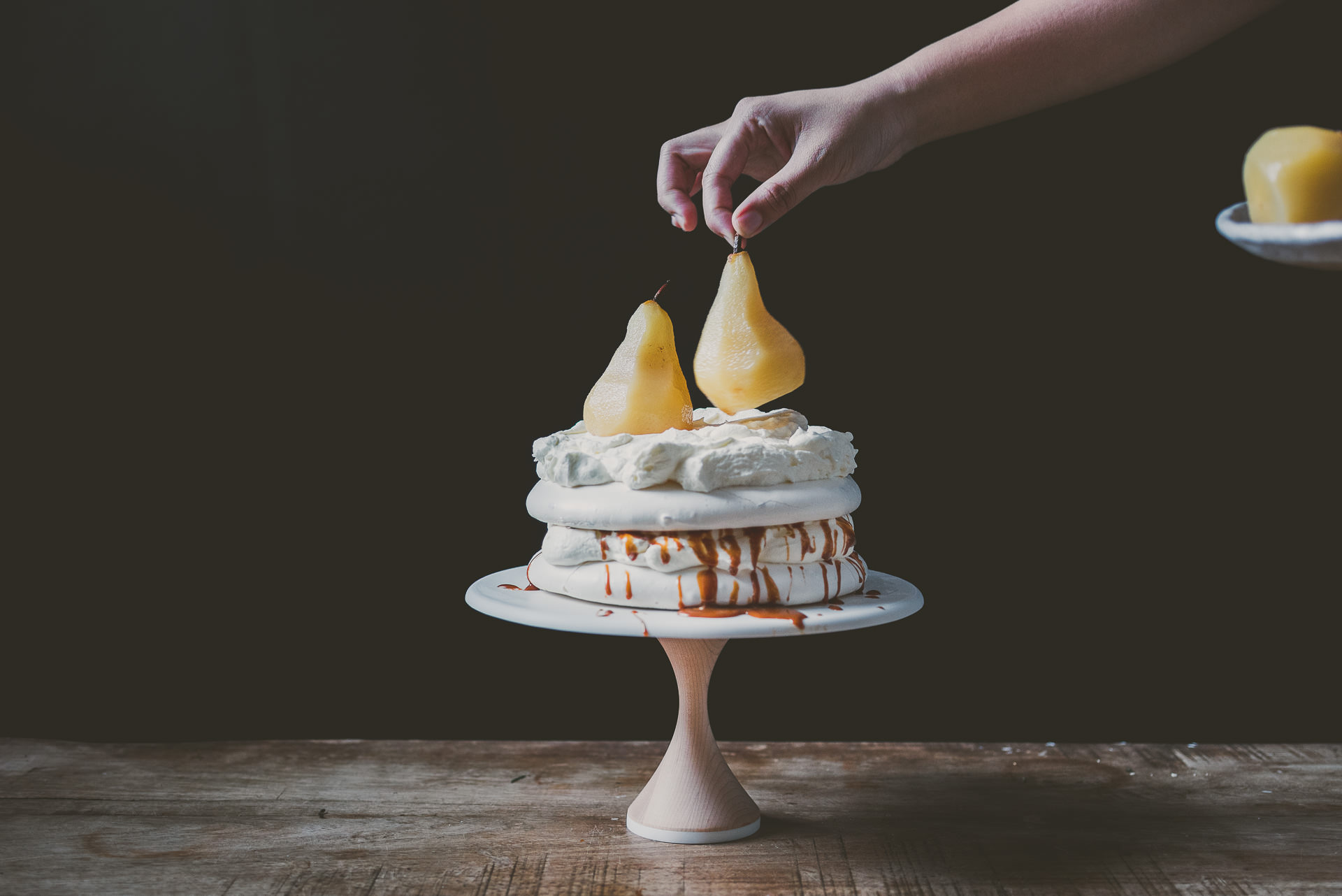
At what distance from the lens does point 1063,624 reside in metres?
2.27

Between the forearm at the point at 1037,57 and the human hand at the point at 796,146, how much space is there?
1.0 inches

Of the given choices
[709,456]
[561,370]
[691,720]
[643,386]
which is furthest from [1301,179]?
[561,370]

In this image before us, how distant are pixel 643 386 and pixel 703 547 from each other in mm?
232

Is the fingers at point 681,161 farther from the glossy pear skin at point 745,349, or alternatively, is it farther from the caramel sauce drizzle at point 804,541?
the caramel sauce drizzle at point 804,541

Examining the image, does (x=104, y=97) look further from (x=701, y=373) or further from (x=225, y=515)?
(x=701, y=373)

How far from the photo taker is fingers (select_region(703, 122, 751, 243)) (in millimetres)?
1637

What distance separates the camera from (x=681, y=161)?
1.84 metres

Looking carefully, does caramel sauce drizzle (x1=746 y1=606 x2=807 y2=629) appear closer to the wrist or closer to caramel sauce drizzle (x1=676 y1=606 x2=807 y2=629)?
caramel sauce drizzle (x1=676 y1=606 x2=807 y2=629)

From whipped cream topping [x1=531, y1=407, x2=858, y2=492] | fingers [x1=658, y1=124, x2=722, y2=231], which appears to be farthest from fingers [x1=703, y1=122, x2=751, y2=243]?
whipped cream topping [x1=531, y1=407, x2=858, y2=492]

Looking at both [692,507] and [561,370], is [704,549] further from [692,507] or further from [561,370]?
[561,370]

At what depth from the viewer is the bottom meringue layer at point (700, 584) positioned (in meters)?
1.48

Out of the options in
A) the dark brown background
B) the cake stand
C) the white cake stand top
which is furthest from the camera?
the dark brown background

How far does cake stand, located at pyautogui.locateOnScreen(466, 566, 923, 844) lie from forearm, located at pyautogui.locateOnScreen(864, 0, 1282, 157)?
25.7 inches

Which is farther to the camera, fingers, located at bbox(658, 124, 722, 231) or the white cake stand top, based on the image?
fingers, located at bbox(658, 124, 722, 231)
